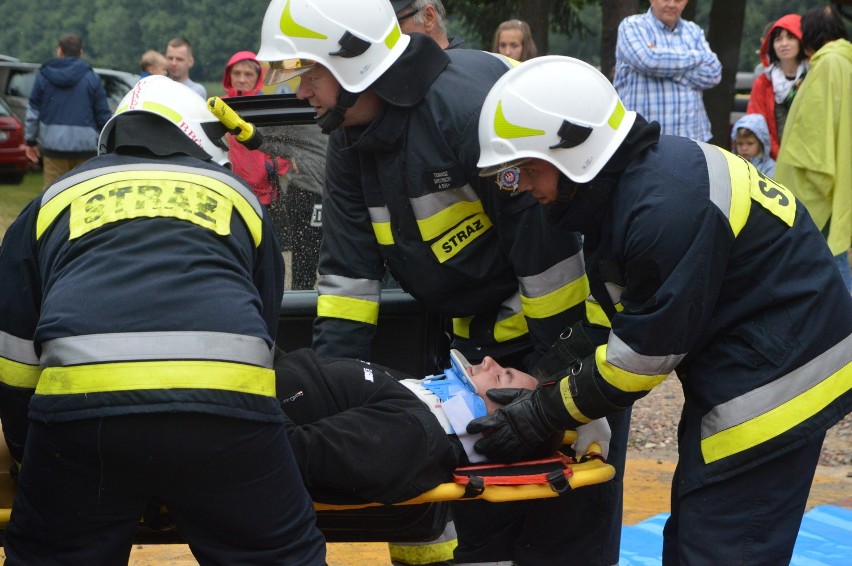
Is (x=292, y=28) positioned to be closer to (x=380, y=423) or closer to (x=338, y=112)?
(x=338, y=112)

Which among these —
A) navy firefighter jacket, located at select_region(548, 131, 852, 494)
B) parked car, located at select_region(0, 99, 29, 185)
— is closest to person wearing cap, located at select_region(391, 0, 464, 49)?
navy firefighter jacket, located at select_region(548, 131, 852, 494)

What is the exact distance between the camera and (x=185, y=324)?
2.54 metres

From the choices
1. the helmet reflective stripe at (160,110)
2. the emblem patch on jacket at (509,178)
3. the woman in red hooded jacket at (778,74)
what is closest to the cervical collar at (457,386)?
the emblem patch on jacket at (509,178)

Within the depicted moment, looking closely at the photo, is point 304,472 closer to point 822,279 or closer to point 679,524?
point 679,524

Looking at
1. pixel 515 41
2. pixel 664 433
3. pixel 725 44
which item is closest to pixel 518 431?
pixel 664 433

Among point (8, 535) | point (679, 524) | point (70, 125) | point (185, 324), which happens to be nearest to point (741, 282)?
point (679, 524)

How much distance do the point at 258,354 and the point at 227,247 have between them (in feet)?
0.90

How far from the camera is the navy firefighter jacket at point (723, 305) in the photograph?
284 cm

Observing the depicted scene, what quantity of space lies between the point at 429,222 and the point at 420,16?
1.16 m

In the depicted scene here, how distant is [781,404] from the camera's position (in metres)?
2.99

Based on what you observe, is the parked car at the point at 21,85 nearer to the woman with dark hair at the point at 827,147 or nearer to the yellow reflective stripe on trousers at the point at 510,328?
the woman with dark hair at the point at 827,147

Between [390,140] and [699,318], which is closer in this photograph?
[699,318]

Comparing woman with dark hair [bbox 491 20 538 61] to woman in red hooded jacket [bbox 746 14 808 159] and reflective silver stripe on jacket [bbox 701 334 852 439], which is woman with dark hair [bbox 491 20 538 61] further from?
reflective silver stripe on jacket [bbox 701 334 852 439]

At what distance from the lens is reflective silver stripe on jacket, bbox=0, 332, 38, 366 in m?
2.83
